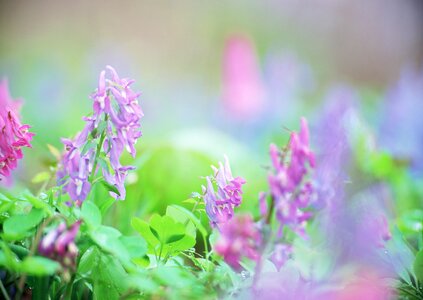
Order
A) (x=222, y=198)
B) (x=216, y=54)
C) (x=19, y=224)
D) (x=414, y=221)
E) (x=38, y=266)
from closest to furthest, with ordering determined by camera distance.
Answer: (x=38, y=266), (x=19, y=224), (x=222, y=198), (x=414, y=221), (x=216, y=54)

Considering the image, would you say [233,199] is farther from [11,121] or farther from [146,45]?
[146,45]

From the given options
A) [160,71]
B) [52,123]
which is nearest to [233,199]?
[52,123]

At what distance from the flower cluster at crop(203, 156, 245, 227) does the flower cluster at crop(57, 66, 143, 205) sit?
5.0 inches

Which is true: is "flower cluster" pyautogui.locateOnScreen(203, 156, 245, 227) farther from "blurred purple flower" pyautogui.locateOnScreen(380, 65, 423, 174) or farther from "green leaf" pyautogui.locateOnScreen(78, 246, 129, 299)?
"blurred purple flower" pyautogui.locateOnScreen(380, 65, 423, 174)

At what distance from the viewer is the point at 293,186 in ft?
2.43

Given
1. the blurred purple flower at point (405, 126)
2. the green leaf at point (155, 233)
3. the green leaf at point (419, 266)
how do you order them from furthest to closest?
the blurred purple flower at point (405, 126), the green leaf at point (419, 266), the green leaf at point (155, 233)

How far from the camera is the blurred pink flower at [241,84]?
3687 millimetres

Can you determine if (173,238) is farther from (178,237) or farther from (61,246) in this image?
(61,246)

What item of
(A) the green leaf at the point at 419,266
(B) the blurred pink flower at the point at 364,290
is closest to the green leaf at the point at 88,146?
(B) the blurred pink flower at the point at 364,290

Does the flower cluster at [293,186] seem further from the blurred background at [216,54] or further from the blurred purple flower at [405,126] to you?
the blurred background at [216,54]

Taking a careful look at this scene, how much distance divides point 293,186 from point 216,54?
16.8ft

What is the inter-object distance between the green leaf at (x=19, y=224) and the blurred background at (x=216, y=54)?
283 centimetres

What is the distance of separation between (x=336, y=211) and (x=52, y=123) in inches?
104

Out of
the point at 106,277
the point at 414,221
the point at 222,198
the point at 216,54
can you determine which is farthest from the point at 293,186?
the point at 216,54
